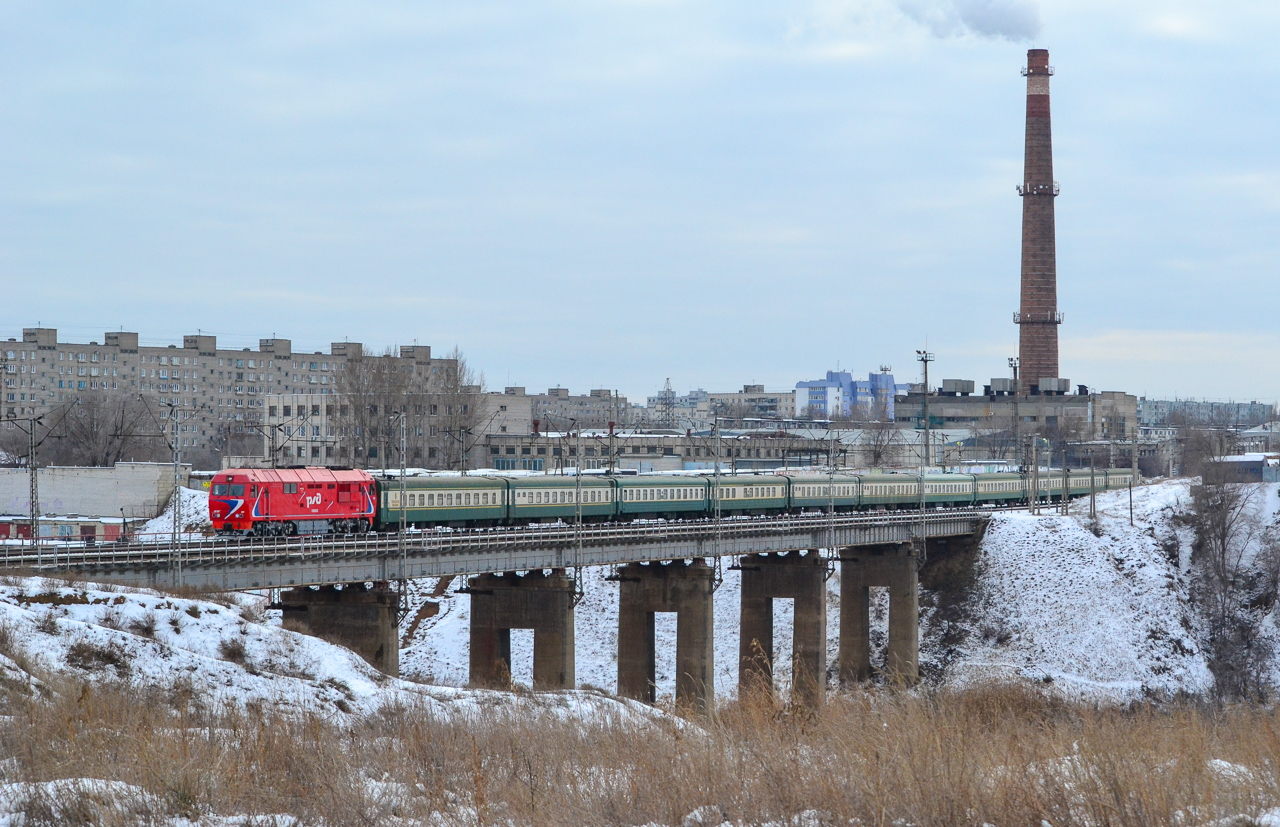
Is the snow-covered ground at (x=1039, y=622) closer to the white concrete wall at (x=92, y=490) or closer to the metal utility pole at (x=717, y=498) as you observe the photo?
the metal utility pole at (x=717, y=498)

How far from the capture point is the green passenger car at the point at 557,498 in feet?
204

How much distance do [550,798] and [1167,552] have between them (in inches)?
3065

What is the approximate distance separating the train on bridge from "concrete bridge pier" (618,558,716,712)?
5.07 metres

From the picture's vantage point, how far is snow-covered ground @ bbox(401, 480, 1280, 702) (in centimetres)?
7319

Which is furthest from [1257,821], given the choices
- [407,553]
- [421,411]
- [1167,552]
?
[421,411]

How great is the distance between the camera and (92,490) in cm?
9781

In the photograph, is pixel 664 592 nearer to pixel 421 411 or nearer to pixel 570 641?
pixel 570 641

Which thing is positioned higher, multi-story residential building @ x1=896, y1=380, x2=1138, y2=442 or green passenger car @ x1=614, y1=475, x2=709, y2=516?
multi-story residential building @ x1=896, y1=380, x2=1138, y2=442

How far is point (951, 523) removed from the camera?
282 feet

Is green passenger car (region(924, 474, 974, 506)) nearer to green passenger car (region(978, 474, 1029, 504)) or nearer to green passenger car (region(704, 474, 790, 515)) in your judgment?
green passenger car (region(978, 474, 1029, 504))

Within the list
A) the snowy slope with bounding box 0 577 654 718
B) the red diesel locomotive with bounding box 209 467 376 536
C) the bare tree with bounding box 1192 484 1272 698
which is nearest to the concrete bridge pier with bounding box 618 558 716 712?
the red diesel locomotive with bounding box 209 467 376 536

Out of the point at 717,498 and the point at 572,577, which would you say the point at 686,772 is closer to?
the point at 572,577

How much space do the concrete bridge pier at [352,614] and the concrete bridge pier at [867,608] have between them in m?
33.7

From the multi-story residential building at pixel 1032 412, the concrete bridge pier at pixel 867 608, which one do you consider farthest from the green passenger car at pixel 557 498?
the multi-story residential building at pixel 1032 412
